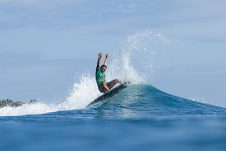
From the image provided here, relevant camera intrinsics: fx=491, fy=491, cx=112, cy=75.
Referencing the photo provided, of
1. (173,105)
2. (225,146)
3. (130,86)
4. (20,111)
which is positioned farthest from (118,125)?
(20,111)

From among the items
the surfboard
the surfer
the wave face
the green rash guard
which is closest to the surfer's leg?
the surfer

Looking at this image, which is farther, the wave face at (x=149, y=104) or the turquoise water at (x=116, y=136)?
the wave face at (x=149, y=104)

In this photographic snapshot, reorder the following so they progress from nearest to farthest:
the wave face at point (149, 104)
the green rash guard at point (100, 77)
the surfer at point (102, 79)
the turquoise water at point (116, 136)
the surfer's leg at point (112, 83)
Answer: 1. the turquoise water at point (116, 136)
2. the wave face at point (149, 104)
3. the surfer at point (102, 79)
4. the green rash guard at point (100, 77)
5. the surfer's leg at point (112, 83)

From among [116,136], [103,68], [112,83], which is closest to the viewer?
[116,136]

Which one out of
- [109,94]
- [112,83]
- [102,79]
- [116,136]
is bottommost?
[116,136]

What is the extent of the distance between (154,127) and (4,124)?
5.23 meters

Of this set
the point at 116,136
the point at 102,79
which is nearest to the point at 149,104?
the point at 102,79

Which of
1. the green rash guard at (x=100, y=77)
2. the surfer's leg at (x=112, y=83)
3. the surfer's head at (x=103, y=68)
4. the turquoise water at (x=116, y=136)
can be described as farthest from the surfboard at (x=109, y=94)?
the turquoise water at (x=116, y=136)

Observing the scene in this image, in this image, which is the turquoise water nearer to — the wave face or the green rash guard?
the wave face

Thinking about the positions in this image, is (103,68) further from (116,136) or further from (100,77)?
(116,136)

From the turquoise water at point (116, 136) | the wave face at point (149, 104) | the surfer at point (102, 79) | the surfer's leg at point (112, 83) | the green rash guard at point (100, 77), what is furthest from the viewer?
the surfer's leg at point (112, 83)

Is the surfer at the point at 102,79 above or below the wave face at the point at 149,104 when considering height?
above

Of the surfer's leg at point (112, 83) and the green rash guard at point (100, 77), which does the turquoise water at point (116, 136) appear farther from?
the surfer's leg at point (112, 83)

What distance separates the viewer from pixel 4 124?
1510 cm
